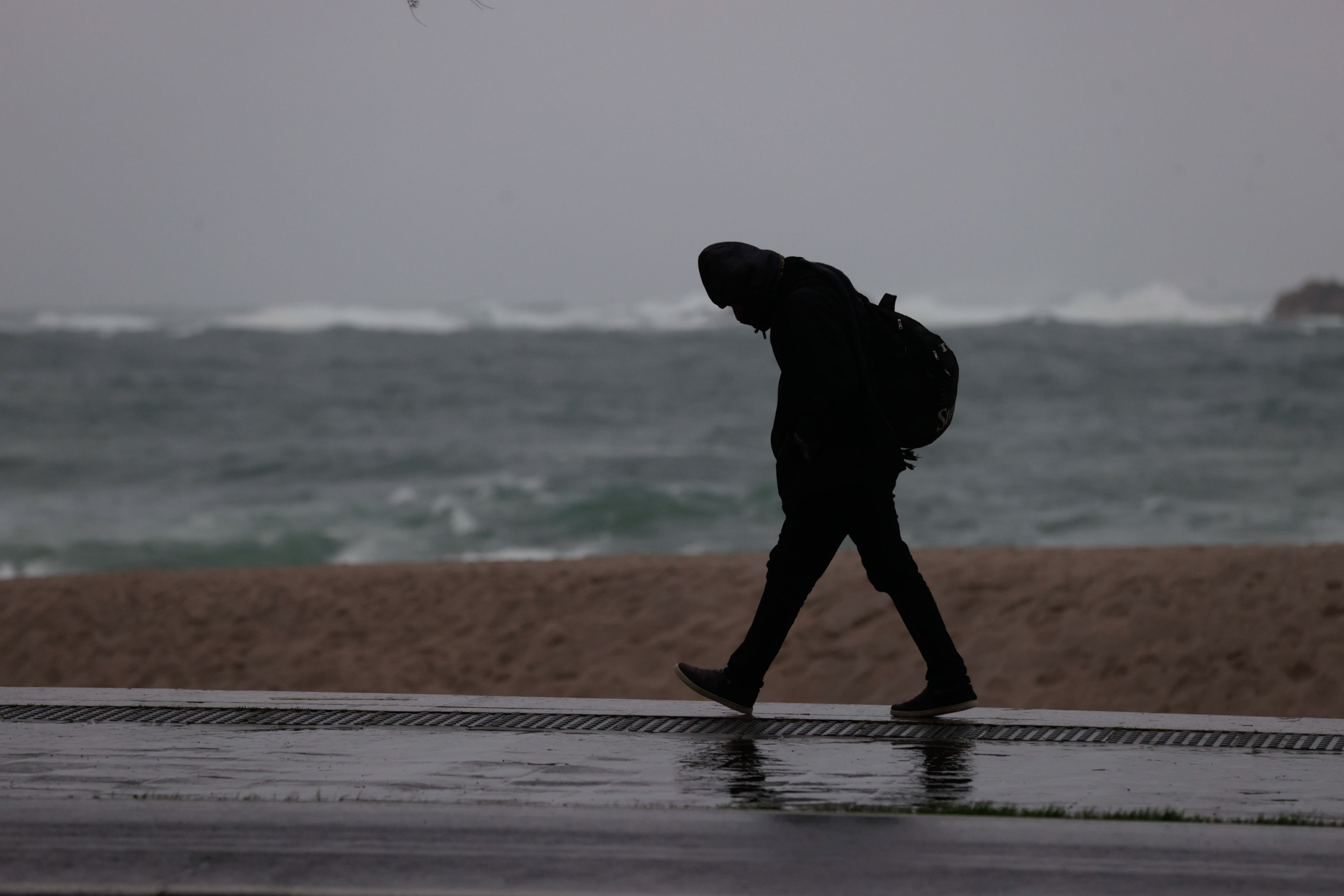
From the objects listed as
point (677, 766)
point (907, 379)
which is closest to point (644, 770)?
point (677, 766)

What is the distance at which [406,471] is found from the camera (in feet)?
114

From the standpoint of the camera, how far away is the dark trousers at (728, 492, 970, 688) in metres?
6.28

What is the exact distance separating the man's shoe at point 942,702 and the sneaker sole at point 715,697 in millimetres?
551

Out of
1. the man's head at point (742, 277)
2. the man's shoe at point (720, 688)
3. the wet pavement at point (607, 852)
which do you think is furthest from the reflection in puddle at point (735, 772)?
the man's head at point (742, 277)

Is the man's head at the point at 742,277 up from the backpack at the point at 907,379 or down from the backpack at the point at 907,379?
up

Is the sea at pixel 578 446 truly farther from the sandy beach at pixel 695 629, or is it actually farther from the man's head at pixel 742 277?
the man's head at pixel 742 277

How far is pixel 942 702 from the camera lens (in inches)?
249

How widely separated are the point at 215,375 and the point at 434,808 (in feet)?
162

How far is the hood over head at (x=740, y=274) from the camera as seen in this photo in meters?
6.19

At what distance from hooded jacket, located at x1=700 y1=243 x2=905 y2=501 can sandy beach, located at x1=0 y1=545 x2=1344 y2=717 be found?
12.8ft

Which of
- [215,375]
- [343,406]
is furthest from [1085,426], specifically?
[215,375]

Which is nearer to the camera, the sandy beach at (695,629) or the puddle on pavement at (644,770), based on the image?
the puddle on pavement at (644,770)

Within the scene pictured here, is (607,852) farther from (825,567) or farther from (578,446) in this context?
(578,446)

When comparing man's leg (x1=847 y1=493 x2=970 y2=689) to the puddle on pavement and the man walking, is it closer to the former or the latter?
the man walking
